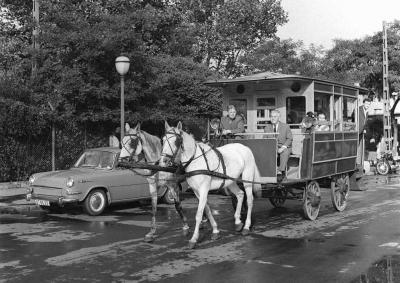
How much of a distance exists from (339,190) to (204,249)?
533 centimetres

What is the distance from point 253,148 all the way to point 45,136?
981 cm

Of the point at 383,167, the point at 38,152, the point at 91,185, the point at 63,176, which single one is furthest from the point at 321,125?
the point at 383,167

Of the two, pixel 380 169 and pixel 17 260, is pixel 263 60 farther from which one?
pixel 17 260

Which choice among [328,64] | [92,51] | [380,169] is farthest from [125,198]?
[328,64]

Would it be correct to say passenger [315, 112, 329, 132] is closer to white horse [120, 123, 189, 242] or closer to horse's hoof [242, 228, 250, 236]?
Answer: horse's hoof [242, 228, 250, 236]

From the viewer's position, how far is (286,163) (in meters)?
10.7

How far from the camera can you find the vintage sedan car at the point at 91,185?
38.6 ft

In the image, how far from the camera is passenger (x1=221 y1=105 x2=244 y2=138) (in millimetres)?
10914

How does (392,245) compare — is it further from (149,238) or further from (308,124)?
(149,238)

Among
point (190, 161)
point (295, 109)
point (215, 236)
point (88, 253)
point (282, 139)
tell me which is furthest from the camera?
point (295, 109)

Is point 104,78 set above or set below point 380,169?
above

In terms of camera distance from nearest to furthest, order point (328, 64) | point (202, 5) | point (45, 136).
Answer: point (45, 136), point (202, 5), point (328, 64)

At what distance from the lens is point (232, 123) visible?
36.2ft

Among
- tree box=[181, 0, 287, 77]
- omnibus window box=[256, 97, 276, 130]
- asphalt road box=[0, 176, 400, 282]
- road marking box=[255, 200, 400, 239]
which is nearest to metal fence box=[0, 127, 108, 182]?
asphalt road box=[0, 176, 400, 282]
